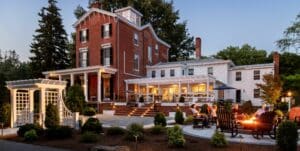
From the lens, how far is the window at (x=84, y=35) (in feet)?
110

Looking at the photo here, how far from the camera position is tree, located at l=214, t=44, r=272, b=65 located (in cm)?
4797

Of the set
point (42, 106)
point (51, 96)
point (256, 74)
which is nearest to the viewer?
point (42, 106)

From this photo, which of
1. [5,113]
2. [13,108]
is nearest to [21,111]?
[13,108]

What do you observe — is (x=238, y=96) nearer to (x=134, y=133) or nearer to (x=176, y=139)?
(x=134, y=133)

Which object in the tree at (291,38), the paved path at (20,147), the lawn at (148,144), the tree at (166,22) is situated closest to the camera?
the lawn at (148,144)

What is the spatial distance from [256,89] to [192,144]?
24494 millimetres

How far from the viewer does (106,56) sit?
31.7m

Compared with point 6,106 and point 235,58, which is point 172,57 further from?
point 6,106

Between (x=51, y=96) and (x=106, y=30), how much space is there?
17.4 m

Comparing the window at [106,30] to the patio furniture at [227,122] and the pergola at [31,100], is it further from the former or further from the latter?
the patio furniture at [227,122]

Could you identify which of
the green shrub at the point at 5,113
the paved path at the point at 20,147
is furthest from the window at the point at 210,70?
the paved path at the point at 20,147

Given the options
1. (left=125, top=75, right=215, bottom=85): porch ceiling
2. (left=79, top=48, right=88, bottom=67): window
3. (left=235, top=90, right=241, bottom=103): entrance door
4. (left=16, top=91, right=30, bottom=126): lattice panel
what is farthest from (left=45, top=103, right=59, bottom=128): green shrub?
(left=235, top=90, right=241, bottom=103): entrance door

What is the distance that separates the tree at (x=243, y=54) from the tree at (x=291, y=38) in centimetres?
1148

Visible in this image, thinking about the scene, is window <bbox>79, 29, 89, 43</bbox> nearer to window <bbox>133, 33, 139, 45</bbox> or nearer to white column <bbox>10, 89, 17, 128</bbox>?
window <bbox>133, 33, 139, 45</bbox>
